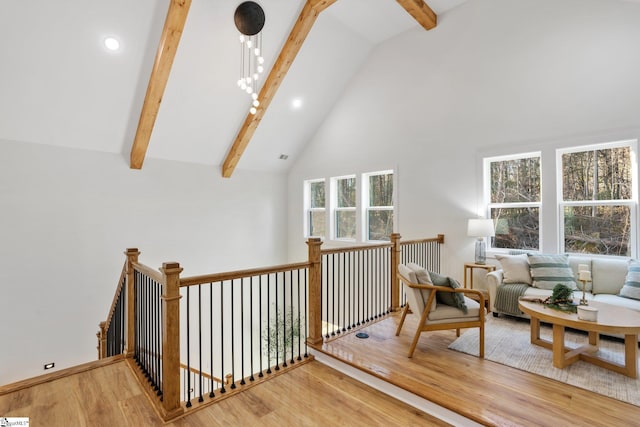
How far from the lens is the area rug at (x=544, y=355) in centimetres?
228

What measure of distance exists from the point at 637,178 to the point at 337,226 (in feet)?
14.9

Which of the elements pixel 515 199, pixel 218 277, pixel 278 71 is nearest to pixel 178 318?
pixel 218 277

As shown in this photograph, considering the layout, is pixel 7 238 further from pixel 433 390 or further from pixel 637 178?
pixel 637 178

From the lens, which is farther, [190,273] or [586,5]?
[190,273]

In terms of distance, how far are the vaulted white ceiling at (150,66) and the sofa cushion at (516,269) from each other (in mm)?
3639

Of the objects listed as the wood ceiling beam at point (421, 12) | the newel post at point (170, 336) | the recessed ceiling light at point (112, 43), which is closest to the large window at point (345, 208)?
the wood ceiling beam at point (421, 12)

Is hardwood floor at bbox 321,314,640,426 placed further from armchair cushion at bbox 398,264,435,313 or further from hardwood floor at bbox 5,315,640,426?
armchair cushion at bbox 398,264,435,313

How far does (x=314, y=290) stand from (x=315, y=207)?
4039mm

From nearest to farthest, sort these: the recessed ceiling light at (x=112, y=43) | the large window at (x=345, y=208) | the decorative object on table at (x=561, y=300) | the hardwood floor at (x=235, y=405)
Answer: the hardwood floor at (x=235, y=405) < the decorative object on table at (x=561, y=300) < the recessed ceiling light at (x=112, y=43) < the large window at (x=345, y=208)

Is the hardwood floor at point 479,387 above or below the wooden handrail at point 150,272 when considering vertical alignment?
below

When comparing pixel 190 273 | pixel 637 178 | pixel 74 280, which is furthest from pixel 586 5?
pixel 74 280

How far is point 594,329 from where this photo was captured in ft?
7.59

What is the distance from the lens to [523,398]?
216 cm

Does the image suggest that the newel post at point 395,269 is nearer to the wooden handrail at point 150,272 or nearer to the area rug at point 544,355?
the area rug at point 544,355
